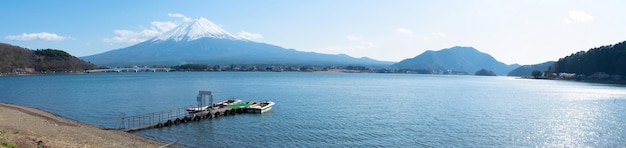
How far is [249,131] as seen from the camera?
74.5 ft

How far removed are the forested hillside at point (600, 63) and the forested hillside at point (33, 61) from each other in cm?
14127

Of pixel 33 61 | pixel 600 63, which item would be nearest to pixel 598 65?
pixel 600 63

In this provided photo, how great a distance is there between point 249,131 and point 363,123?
682 centimetres

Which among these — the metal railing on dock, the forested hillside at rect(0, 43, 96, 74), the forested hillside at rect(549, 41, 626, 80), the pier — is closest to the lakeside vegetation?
the forested hillside at rect(549, 41, 626, 80)

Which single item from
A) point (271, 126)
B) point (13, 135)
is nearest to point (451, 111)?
point (271, 126)

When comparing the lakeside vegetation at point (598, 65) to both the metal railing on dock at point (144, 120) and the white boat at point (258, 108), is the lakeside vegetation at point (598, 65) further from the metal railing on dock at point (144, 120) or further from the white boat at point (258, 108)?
the metal railing on dock at point (144, 120)

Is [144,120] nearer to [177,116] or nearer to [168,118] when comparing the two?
[168,118]

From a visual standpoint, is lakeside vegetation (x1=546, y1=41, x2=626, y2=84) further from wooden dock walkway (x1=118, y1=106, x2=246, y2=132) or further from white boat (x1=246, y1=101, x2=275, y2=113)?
wooden dock walkway (x1=118, y1=106, x2=246, y2=132)

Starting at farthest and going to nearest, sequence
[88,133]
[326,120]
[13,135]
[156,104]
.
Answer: [156,104]
[326,120]
[88,133]
[13,135]

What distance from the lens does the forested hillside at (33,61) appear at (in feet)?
389

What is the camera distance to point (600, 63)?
100938mm

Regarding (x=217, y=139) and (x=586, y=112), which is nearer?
(x=217, y=139)

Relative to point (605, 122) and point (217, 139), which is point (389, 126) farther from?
point (605, 122)

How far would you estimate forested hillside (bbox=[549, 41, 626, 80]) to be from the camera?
9475 centimetres
